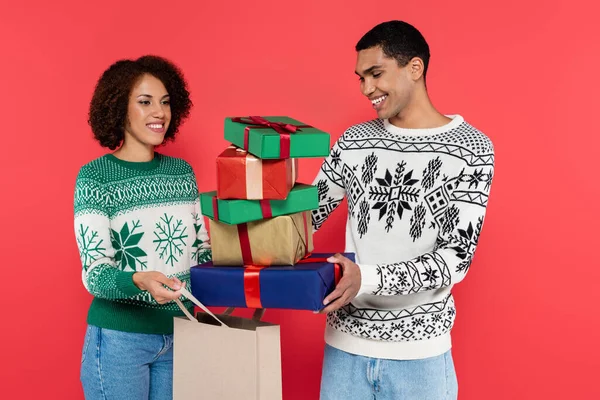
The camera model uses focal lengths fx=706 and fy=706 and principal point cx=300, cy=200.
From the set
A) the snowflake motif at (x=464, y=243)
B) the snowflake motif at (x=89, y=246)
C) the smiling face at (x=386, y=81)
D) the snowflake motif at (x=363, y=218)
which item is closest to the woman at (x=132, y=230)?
the snowflake motif at (x=89, y=246)

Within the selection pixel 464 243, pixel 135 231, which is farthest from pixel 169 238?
pixel 464 243

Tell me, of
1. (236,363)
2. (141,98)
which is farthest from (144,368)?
(141,98)

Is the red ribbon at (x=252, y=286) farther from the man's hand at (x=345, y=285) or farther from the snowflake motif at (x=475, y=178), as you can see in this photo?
the snowflake motif at (x=475, y=178)

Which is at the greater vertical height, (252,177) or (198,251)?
(252,177)

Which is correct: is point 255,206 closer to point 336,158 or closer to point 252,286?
point 252,286

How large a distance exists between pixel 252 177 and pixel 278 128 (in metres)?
0.14

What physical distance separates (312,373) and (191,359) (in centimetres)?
129

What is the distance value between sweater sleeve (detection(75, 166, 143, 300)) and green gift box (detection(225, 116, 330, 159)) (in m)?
0.43

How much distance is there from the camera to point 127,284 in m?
1.71

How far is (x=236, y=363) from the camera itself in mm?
1580

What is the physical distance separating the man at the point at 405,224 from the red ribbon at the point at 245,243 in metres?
0.29

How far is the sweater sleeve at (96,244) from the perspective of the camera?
174cm

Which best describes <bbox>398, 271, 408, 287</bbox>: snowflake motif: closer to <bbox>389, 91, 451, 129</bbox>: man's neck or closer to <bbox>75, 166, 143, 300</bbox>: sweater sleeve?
<bbox>389, 91, 451, 129</bbox>: man's neck

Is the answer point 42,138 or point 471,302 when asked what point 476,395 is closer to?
point 471,302
